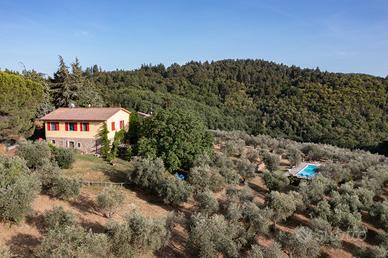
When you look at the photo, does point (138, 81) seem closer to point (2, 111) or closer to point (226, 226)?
point (2, 111)

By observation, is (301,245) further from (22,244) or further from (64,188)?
(22,244)

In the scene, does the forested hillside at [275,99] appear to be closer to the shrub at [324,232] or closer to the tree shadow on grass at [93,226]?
the shrub at [324,232]

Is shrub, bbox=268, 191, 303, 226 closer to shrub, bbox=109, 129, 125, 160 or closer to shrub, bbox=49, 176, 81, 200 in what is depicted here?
shrub, bbox=49, 176, 81, 200

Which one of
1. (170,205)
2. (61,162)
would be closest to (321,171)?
(170,205)

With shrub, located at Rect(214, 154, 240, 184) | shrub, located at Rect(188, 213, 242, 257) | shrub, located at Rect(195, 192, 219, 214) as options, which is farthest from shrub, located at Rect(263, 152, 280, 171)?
shrub, located at Rect(188, 213, 242, 257)

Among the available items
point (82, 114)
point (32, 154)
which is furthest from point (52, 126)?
point (32, 154)
